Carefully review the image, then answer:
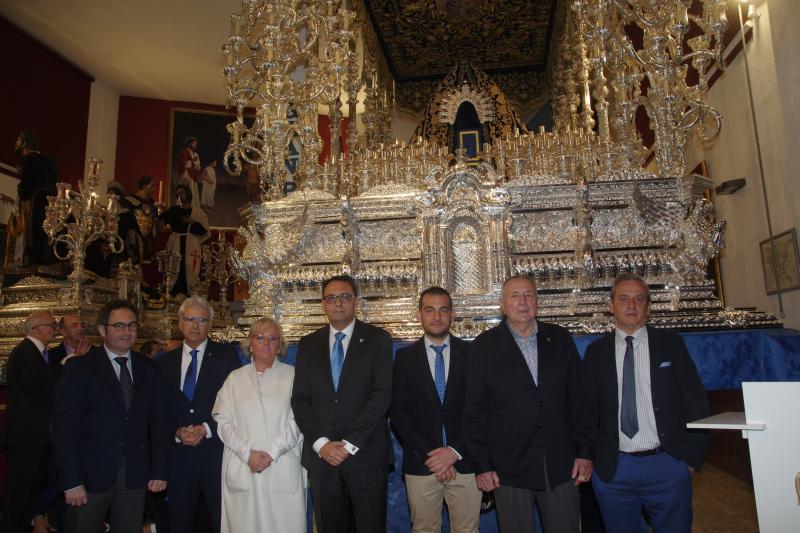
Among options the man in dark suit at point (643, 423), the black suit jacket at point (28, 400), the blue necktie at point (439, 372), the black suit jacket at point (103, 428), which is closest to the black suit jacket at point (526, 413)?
the man in dark suit at point (643, 423)

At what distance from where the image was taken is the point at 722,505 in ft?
17.6

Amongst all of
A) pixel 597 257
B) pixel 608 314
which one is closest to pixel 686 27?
pixel 597 257

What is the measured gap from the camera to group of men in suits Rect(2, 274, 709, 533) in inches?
111

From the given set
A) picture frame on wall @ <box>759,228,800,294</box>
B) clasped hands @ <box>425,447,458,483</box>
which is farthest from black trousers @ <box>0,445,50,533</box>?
picture frame on wall @ <box>759,228,800,294</box>

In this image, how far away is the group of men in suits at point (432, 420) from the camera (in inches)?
111

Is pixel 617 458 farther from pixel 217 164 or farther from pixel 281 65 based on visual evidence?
pixel 217 164

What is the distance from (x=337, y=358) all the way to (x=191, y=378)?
0.99 meters

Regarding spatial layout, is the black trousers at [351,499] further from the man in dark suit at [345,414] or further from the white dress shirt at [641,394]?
the white dress shirt at [641,394]

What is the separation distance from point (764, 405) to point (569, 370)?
0.91 m

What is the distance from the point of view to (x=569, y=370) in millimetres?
2939

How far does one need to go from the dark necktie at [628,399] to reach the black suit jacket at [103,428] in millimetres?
2618

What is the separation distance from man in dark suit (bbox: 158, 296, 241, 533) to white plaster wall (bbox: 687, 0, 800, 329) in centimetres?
584

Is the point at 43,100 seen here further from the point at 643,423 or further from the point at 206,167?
the point at 643,423

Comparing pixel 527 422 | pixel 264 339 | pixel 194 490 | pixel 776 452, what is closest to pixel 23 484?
pixel 194 490
